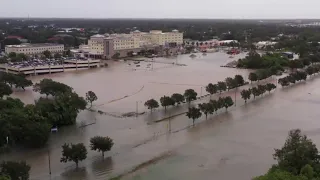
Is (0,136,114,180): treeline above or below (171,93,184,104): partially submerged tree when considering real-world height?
below

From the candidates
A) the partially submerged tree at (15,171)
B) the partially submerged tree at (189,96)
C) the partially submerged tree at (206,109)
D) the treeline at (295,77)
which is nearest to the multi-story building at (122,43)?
the treeline at (295,77)

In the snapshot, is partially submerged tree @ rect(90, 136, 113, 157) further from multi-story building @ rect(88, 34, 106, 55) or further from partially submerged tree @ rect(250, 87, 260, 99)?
multi-story building @ rect(88, 34, 106, 55)

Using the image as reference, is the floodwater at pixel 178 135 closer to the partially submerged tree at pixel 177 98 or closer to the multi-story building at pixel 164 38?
the partially submerged tree at pixel 177 98

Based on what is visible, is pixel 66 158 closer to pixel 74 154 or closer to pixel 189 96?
pixel 74 154

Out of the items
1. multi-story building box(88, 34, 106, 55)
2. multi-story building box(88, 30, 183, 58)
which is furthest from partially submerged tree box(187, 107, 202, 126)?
multi-story building box(88, 34, 106, 55)

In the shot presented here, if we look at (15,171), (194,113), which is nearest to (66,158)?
(15,171)

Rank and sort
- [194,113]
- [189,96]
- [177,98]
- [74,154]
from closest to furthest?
1. [74,154]
2. [194,113]
3. [177,98]
4. [189,96]

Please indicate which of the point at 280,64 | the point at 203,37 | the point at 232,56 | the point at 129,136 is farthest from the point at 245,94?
the point at 203,37
